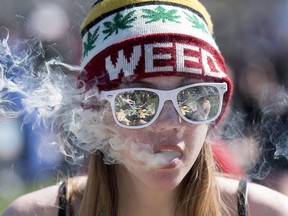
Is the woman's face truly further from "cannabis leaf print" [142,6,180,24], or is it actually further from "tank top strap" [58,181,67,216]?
"tank top strap" [58,181,67,216]

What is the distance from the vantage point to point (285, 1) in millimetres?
5004

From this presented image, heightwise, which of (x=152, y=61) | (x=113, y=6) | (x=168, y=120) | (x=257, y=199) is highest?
(x=113, y=6)

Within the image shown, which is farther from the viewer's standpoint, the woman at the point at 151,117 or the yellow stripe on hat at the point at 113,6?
the yellow stripe on hat at the point at 113,6

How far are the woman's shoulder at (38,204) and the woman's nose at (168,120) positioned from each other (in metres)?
0.62

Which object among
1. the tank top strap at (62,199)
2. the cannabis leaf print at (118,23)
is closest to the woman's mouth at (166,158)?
the cannabis leaf print at (118,23)

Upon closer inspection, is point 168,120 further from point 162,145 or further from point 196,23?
point 196,23

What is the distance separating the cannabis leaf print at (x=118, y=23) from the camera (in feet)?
6.53

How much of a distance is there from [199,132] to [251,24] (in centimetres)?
323

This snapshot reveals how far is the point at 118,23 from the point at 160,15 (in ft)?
0.46

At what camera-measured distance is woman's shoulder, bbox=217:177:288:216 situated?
7.27ft

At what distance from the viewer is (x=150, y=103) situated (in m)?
1.87

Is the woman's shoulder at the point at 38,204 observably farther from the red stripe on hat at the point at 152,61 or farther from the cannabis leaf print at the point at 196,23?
the cannabis leaf print at the point at 196,23

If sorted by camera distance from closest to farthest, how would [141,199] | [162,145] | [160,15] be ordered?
[162,145] < [160,15] < [141,199]

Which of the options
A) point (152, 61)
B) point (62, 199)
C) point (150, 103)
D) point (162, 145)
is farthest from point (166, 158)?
point (62, 199)
